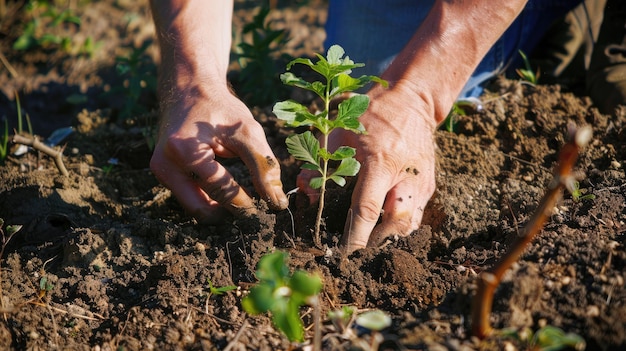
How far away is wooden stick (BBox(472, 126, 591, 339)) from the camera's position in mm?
1322

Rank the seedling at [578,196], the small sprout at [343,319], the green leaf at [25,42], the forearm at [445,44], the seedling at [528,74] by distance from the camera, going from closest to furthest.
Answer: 1. the small sprout at [343,319]
2. the seedling at [578,196]
3. the forearm at [445,44]
4. the seedling at [528,74]
5. the green leaf at [25,42]

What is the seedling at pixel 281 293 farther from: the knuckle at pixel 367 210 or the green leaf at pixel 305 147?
the knuckle at pixel 367 210

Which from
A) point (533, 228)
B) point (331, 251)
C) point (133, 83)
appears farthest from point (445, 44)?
point (133, 83)

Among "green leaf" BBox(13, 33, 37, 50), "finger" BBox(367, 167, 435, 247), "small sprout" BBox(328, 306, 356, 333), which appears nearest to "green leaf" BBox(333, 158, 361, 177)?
"finger" BBox(367, 167, 435, 247)

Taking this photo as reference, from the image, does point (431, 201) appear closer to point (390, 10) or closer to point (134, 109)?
point (390, 10)

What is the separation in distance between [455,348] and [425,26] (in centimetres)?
146

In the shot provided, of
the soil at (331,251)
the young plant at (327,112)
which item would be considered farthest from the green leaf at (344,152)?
the soil at (331,251)

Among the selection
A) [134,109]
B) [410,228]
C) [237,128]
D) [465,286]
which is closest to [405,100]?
[410,228]

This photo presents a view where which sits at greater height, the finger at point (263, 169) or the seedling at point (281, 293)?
the seedling at point (281, 293)

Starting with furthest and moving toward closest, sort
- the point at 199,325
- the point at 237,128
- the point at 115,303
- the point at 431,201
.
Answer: the point at 431,201, the point at 237,128, the point at 115,303, the point at 199,325

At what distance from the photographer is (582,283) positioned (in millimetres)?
1750


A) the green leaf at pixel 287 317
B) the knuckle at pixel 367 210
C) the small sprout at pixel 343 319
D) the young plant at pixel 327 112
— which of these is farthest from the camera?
the knuckle at pixel 367 210

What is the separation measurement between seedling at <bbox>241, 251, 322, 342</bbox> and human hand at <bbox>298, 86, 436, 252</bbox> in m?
0.66

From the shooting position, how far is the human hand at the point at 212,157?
7.10ft
